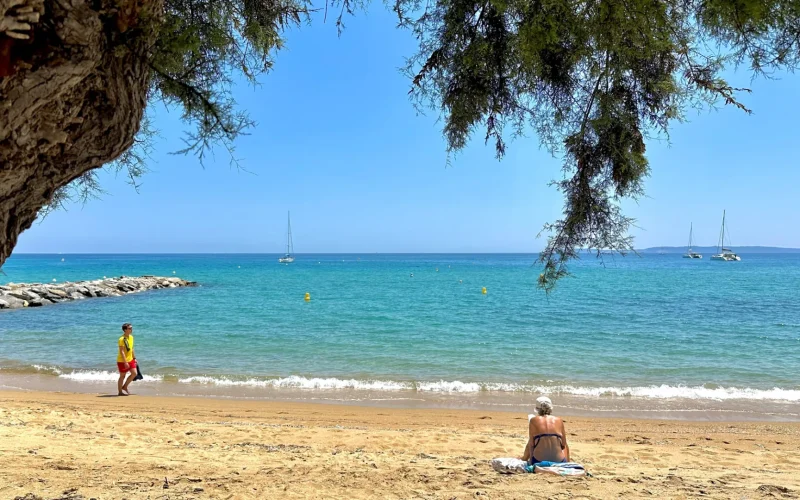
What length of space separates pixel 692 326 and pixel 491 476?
2148cm

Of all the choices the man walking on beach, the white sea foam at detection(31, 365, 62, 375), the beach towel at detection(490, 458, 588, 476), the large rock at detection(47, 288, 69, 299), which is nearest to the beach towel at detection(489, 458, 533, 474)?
the beach towel at detection(490, 458, 588, 476)

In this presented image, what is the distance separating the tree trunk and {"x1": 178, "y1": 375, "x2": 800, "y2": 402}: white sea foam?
37.1 feet

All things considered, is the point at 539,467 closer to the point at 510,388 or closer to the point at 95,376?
the point at 510,388

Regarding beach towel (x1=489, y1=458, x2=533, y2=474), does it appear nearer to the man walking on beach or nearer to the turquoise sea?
the turquoise sea

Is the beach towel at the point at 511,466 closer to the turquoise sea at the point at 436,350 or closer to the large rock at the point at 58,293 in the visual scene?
the turquoise sea at the point at 436,350

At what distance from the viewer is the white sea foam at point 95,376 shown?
13781 millimetres

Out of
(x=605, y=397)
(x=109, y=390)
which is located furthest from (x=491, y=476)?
(x=109, y=390)

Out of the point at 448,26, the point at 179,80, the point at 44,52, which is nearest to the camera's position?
the point at 44,52

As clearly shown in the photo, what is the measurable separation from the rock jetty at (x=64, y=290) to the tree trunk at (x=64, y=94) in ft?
115

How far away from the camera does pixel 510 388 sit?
42.3 ft

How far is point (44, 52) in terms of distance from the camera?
188 cm

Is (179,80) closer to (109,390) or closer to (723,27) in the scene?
(723,27)

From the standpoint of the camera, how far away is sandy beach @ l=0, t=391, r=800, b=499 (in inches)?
220

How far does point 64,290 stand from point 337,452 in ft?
120
